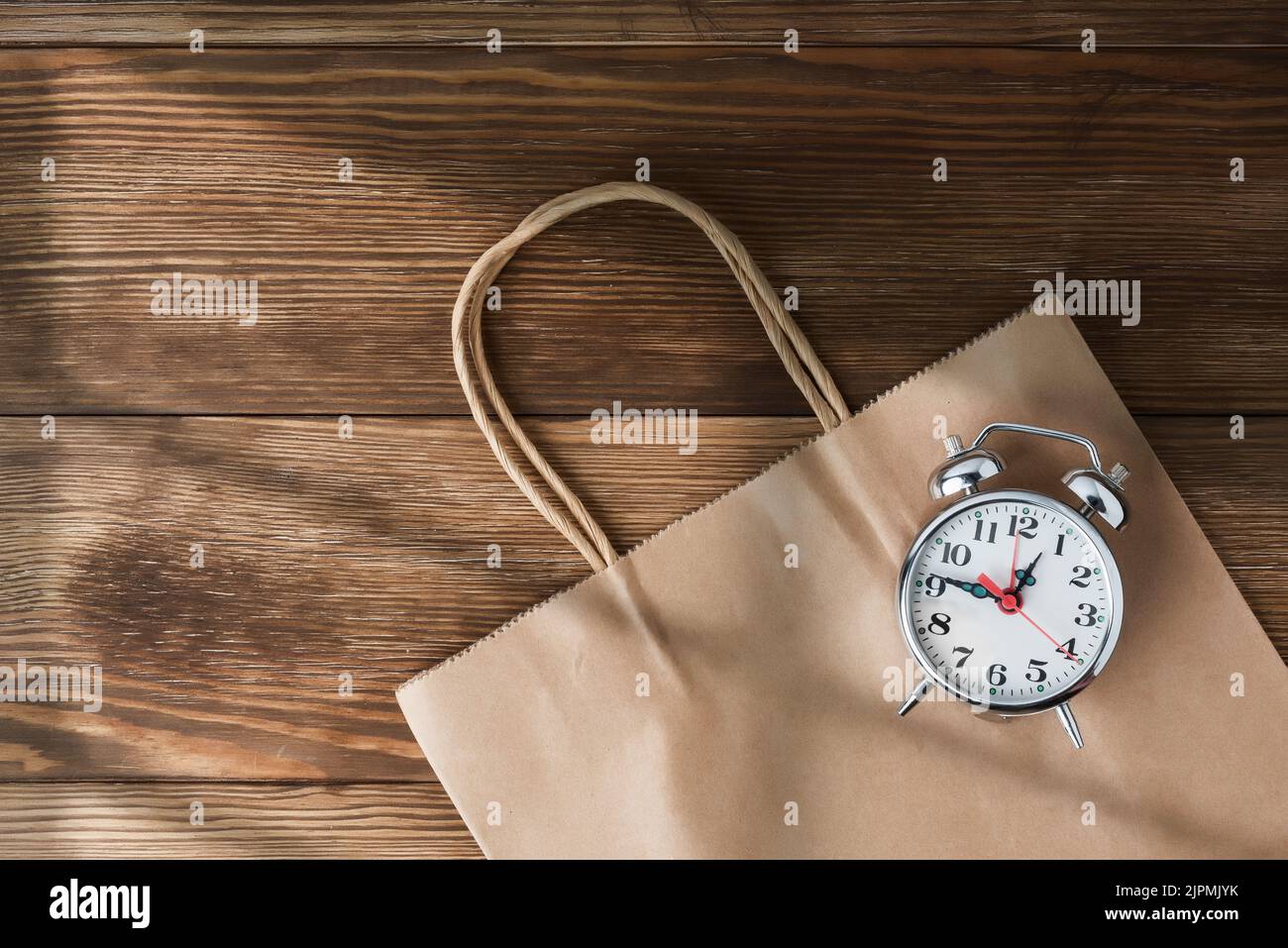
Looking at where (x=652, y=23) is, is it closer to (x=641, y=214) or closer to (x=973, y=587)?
(x=641, y=214)

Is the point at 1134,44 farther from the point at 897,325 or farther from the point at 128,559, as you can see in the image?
the point at 128,559

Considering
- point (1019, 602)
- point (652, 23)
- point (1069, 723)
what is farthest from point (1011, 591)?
point (652, 23)

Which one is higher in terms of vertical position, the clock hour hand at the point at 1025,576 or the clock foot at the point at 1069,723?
the clock hour hand at the point at 1025,576

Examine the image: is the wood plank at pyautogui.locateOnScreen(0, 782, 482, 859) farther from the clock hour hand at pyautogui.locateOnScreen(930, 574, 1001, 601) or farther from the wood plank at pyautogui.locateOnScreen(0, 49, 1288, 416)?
the clock hour hand at pyautogui.locateOnScreen(930, 574, 1001, 601)

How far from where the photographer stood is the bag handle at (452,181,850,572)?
664mm

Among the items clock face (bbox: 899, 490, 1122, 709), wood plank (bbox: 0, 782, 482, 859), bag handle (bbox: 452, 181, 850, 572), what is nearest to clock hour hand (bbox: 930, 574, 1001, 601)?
clock face (bbox: 899, 490, 1122, 709)

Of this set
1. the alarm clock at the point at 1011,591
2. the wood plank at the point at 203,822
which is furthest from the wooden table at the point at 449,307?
the alarm clock at the point at 1011,591

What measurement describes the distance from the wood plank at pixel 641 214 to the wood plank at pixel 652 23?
0.02 meters

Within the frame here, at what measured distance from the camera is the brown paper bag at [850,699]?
2.10 feet

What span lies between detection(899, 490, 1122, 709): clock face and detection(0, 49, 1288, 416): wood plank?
0.47ft

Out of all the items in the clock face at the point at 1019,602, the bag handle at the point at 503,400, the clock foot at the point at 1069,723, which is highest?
the bag handle at the point at 503,400

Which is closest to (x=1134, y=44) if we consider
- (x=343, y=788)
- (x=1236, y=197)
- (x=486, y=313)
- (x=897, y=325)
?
(x=1236, y=197)

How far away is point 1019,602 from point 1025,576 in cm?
2

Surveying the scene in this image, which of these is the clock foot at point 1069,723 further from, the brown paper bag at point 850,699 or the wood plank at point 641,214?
the wood plank at point 641,214
